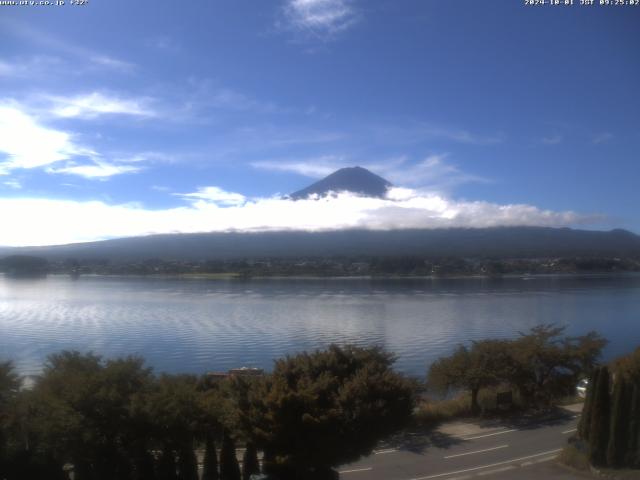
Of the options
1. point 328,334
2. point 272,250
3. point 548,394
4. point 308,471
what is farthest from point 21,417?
point 272,250

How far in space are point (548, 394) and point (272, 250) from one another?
88928 millimetres

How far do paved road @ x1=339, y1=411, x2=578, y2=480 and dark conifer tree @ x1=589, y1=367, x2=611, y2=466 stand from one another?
565 mm

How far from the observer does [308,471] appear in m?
6.57

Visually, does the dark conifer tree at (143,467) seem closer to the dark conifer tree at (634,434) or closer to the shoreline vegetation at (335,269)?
the dark conifer tree at (634,434)

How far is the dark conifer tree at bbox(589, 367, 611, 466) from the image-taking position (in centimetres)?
761

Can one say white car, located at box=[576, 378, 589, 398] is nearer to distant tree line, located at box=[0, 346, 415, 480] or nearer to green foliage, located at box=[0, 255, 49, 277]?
distant tree line, located at box=[0, 346, 415, 480]

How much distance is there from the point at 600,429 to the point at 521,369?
16.4 feet

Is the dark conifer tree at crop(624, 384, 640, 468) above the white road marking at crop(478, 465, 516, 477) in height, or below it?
above

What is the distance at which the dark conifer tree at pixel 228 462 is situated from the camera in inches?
269

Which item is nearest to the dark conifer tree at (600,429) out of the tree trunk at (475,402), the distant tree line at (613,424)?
the distant tree line at (613,424)

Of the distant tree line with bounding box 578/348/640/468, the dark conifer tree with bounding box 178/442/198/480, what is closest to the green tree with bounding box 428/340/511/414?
the distant tree line with bounding box 578/348/640/468

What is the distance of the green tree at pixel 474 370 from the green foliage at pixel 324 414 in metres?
5.55

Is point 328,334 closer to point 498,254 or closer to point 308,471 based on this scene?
point 308,471

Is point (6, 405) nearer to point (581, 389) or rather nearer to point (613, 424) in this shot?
point (613, 424)
